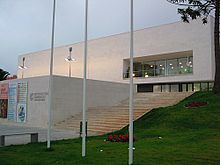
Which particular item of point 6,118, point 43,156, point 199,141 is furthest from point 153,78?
point 43,156

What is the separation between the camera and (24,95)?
26078mm

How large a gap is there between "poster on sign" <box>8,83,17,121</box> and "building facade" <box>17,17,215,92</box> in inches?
580

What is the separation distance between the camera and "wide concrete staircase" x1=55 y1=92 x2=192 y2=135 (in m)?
18.7

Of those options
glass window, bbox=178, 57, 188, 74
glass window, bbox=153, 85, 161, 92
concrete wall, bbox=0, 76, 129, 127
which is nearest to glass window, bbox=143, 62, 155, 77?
glass window, bbox=153, 85, 161, 92

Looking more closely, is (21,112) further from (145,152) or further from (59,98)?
(145,152)

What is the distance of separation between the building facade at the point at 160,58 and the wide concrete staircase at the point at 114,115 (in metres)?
6.16

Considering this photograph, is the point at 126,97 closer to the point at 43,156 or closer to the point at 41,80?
the point at 41,80

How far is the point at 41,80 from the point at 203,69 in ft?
55.2

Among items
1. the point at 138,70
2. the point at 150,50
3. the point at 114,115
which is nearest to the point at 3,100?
the point at 114,115

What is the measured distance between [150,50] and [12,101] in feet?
55.2

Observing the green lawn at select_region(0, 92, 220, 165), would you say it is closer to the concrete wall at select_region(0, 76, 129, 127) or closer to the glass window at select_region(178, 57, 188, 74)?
the concrete wall at select_region(0, 76, 129, 127)

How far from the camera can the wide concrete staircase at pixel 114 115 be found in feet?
61.3

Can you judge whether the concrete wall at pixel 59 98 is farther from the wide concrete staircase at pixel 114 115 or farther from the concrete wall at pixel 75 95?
the wide concrete staircase at pixel 114 115

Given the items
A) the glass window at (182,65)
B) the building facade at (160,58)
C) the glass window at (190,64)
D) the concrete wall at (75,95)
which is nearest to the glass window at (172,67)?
the building facade at (160,58)
